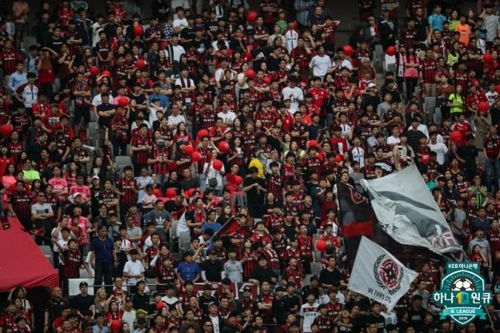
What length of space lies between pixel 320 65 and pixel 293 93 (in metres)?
1.48

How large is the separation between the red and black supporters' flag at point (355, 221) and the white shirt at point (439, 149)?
Result: 584cm

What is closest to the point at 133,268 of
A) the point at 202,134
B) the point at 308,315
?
the point at 308,315

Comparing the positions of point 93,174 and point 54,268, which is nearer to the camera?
point 54,268

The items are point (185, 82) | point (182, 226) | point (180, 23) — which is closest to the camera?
point (182, 226)

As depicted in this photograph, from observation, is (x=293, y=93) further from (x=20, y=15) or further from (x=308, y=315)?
(x=308, y=315)

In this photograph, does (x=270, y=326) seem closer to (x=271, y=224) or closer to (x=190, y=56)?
(x=271, y=224)

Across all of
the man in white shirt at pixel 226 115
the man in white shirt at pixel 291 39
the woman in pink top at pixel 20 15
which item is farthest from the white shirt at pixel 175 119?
the woman in pink top at pixel 20 15

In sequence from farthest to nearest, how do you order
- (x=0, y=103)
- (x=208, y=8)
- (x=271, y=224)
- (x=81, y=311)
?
(x=208, y=8)
(x=0, y=103)
(x=271, y=224)
(x=81, y=311)

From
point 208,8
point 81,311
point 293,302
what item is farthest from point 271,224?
point 208,8

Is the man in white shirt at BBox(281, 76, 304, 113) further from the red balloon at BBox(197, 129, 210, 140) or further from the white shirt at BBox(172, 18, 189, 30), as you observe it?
the white shirt at BBox(172, 18, 189, 30)

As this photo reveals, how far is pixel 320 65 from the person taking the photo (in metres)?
39.5

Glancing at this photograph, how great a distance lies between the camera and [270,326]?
32.2 meters

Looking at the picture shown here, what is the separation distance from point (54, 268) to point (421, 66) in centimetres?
1088

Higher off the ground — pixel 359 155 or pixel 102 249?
pixel 359 155
